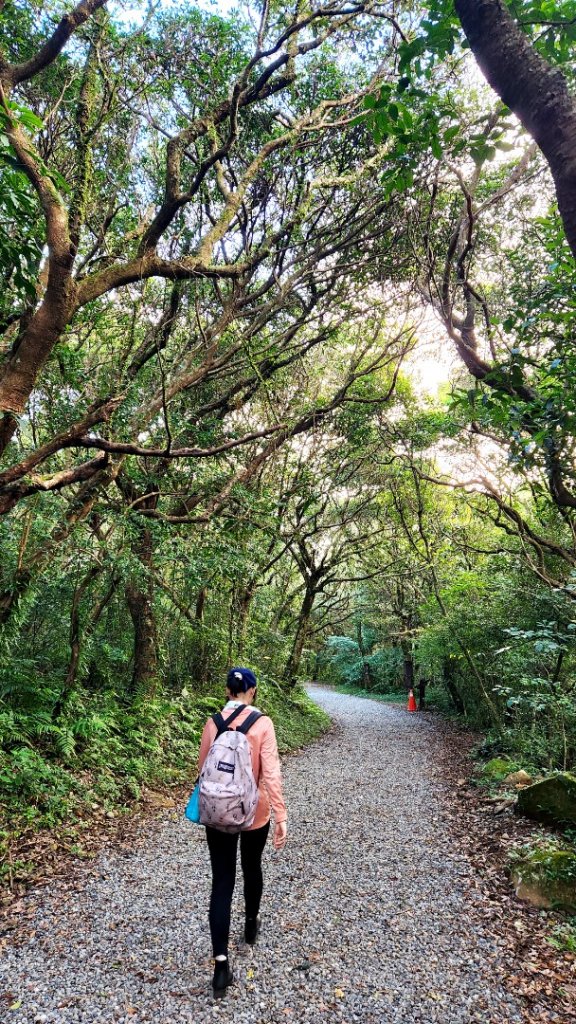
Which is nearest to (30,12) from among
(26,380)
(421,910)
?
(26,380)

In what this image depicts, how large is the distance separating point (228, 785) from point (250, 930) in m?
1.49

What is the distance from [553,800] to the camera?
5.87 m

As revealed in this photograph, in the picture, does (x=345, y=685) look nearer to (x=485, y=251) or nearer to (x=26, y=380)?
(x=485, y=251)

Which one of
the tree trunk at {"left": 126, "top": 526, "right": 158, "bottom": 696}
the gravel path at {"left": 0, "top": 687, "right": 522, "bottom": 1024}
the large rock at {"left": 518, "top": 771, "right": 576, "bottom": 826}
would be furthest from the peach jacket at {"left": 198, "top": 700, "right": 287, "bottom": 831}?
the tree trunk at {"left": 126, "top": 526, "right": 158, "bottom": 696}

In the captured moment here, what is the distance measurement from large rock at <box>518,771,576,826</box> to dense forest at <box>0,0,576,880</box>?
3.90ft

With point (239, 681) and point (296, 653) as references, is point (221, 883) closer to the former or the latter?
point (239, 681)

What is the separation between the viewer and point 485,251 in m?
9.31

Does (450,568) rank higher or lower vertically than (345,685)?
higher

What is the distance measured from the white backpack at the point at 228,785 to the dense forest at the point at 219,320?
2421 millimetres

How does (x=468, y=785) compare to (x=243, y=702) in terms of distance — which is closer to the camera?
(x=243, y=702)

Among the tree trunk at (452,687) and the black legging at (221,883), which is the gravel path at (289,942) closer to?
the black legging at (221,883)

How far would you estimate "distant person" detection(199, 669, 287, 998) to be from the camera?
3.12m

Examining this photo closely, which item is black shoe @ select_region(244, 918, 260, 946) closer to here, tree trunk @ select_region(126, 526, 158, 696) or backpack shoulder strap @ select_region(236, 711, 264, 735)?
backpack shoulder strap @ select_region(236, 711, 264, 735)

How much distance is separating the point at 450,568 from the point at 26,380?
49.4 feet
